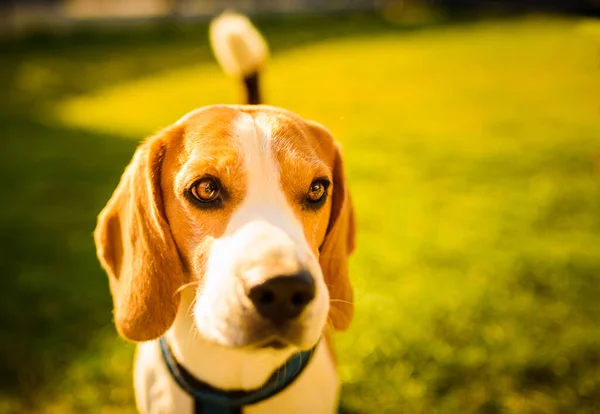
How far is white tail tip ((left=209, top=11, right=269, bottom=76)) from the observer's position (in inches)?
122

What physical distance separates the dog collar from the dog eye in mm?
644

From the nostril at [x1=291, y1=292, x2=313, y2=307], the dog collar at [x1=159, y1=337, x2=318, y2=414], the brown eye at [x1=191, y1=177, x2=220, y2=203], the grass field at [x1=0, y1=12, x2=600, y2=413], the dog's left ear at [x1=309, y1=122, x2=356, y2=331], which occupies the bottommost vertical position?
the grass field at [x1=0, y1=12, x2=600, y2=413]

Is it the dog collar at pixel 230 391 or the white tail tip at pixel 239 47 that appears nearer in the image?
the dog collar at pixel 230 391

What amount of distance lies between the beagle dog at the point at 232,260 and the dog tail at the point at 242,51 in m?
0.94

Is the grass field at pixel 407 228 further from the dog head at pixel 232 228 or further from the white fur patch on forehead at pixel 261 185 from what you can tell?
the white fur patch on forehead at pixel 261 185

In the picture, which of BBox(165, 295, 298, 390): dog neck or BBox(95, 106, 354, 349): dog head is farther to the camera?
BBox(165, 295, 298, 390): dog neck

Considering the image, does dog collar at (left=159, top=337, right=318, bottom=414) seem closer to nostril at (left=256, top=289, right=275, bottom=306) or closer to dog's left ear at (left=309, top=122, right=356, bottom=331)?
dog's left ear at (left=309, top=122, right=356, bottom=331)

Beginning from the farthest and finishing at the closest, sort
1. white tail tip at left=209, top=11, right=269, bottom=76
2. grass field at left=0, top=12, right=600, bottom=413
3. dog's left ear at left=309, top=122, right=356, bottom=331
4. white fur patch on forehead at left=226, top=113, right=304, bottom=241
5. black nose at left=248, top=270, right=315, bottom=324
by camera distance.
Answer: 1. grass field at left=0, top=12, right=600, bottom=413
2. white tail tip at left=209, top=11, right=269, bottom=76
3. dog's left ear at left=309, top=122, right=356, bottom=331
4. white fur patch on forehead at left=226, top=113, right=304, bottom=241
5. black nose at left=248, top=270, right=315, bottom=324

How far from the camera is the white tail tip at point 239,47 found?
10.2 ft

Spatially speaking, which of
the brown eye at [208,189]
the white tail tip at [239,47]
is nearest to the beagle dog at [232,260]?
the brown eye at [208,189]

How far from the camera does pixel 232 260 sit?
70.1 inches

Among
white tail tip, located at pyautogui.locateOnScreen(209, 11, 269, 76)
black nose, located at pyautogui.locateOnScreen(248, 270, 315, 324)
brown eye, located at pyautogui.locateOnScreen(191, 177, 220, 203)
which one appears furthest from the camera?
white tail tip, located at pyautogui.locateOnScreen(209, 11, 269, 76)

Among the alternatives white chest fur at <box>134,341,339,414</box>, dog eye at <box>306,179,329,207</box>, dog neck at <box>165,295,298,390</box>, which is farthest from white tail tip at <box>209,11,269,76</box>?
white chest fur at <box>134,341,339,414</box>

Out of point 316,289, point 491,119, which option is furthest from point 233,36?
point 491,119
